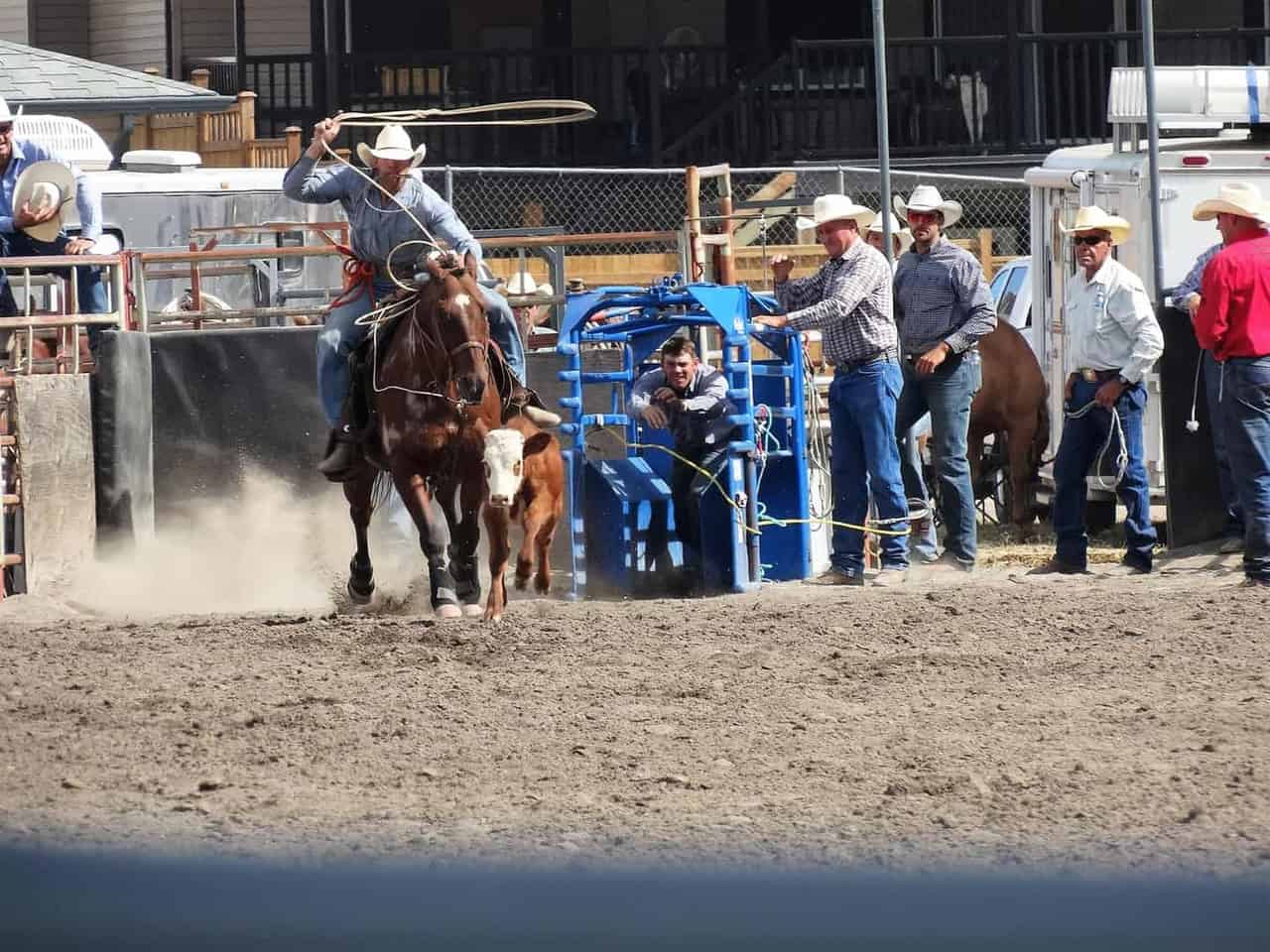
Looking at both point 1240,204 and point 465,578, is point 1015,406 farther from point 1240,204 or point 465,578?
point 465,578

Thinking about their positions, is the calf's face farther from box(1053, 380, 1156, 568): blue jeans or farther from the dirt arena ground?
box(1053, 380, 1156, 568): blue jeans

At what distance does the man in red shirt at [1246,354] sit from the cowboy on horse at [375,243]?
3532mm

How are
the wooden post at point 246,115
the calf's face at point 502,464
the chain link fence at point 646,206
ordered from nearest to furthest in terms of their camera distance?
the calf's face at point 502,464, the chain link fence at point 646,206, the wooden post at point 246,115

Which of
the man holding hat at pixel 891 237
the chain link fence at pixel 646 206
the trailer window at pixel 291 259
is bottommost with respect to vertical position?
the man holding hat at pixel 891 237

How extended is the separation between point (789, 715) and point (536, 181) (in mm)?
18525

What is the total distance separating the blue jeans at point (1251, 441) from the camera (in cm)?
1103

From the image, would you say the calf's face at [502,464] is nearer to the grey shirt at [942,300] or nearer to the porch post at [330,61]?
the grey shirt at [942,300]

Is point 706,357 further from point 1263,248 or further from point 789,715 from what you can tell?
point 789,715

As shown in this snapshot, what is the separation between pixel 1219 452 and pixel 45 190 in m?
7.26

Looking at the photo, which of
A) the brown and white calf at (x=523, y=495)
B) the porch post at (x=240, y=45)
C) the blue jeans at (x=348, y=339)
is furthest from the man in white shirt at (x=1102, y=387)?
the porch post at (x=240, y=45)

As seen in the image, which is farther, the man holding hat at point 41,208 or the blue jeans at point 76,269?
the blue jeans at point 76,269

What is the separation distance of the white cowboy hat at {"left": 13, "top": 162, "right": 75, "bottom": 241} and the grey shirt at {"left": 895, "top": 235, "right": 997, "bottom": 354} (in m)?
5.13

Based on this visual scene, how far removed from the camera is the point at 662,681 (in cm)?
880

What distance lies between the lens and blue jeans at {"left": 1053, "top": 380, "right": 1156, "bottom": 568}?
38.9 feet
